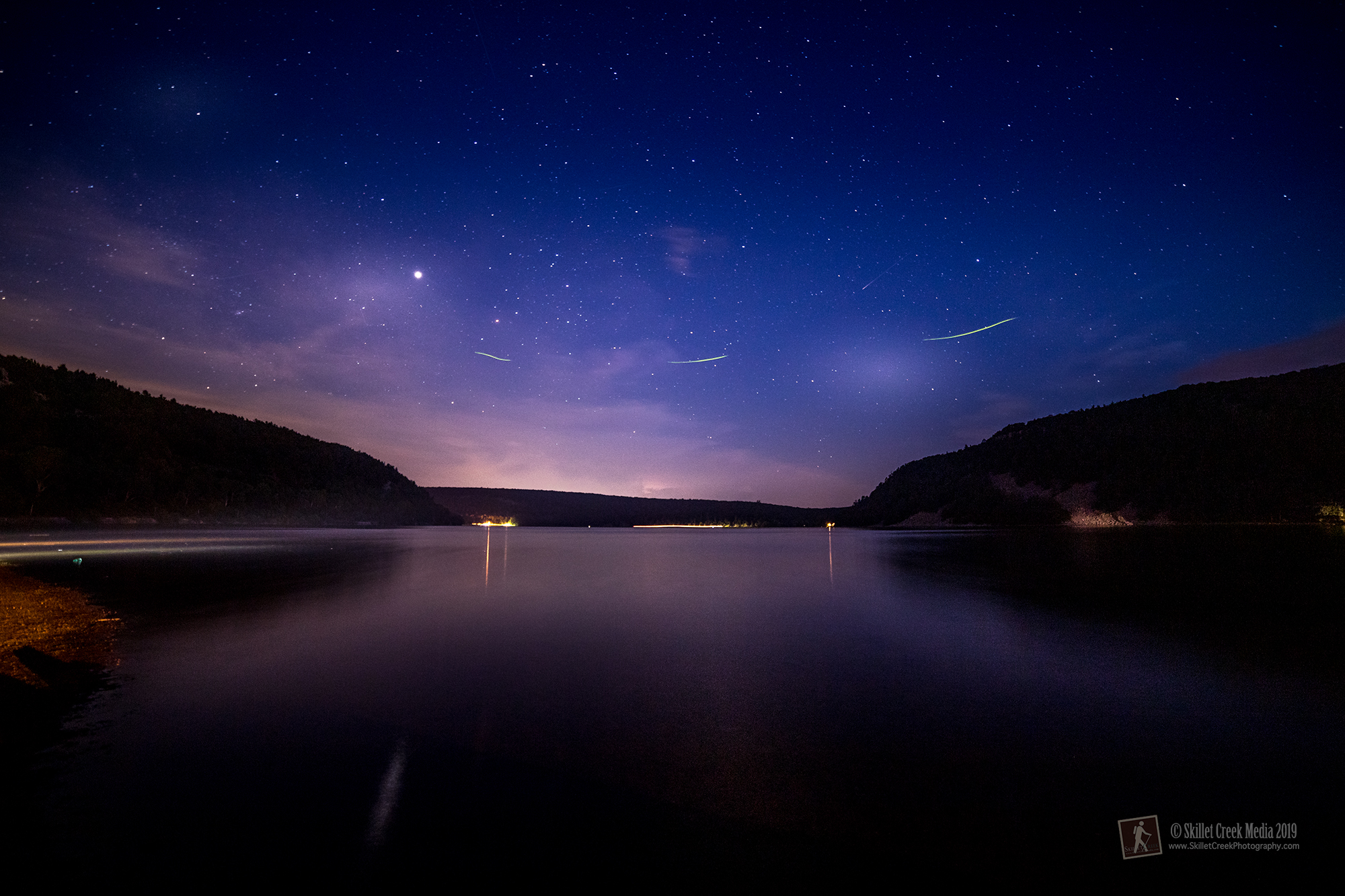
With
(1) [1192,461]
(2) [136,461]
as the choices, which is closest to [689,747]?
(2) [136,461]

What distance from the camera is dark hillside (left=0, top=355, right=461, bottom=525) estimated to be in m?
92.2

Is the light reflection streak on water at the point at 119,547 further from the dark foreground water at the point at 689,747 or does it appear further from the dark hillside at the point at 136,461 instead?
the dark hillside at the point at 136,461

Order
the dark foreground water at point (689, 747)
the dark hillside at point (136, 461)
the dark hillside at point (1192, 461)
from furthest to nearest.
A: the dark hillside at point (1192, 461) → the dark hillside at point (136, 461) → the dark foreground water at point (689, 747)

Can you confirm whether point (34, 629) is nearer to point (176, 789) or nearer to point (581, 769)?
point (176, 789)

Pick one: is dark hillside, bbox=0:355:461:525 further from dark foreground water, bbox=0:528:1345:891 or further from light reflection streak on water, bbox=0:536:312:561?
dark foreground water, bbox=0:528:1345:891

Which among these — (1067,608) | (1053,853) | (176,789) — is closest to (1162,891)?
(1053,853)

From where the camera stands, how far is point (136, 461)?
110 meters

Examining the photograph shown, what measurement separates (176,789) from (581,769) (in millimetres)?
3559

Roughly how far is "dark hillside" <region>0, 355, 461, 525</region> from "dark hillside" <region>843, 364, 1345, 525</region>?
206270 millimetres

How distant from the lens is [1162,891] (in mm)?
3803

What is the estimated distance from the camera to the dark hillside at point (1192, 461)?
13388 centimetres

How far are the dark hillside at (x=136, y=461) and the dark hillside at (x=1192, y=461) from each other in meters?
206

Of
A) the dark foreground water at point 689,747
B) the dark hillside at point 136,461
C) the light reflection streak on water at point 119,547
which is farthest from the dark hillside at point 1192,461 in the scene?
the dark hillside at point 136,461

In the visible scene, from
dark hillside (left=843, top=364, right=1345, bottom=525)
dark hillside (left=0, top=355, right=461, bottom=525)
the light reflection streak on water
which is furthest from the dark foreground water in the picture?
dark hillside (left=843, top=364, right=1345, bottom=525)
